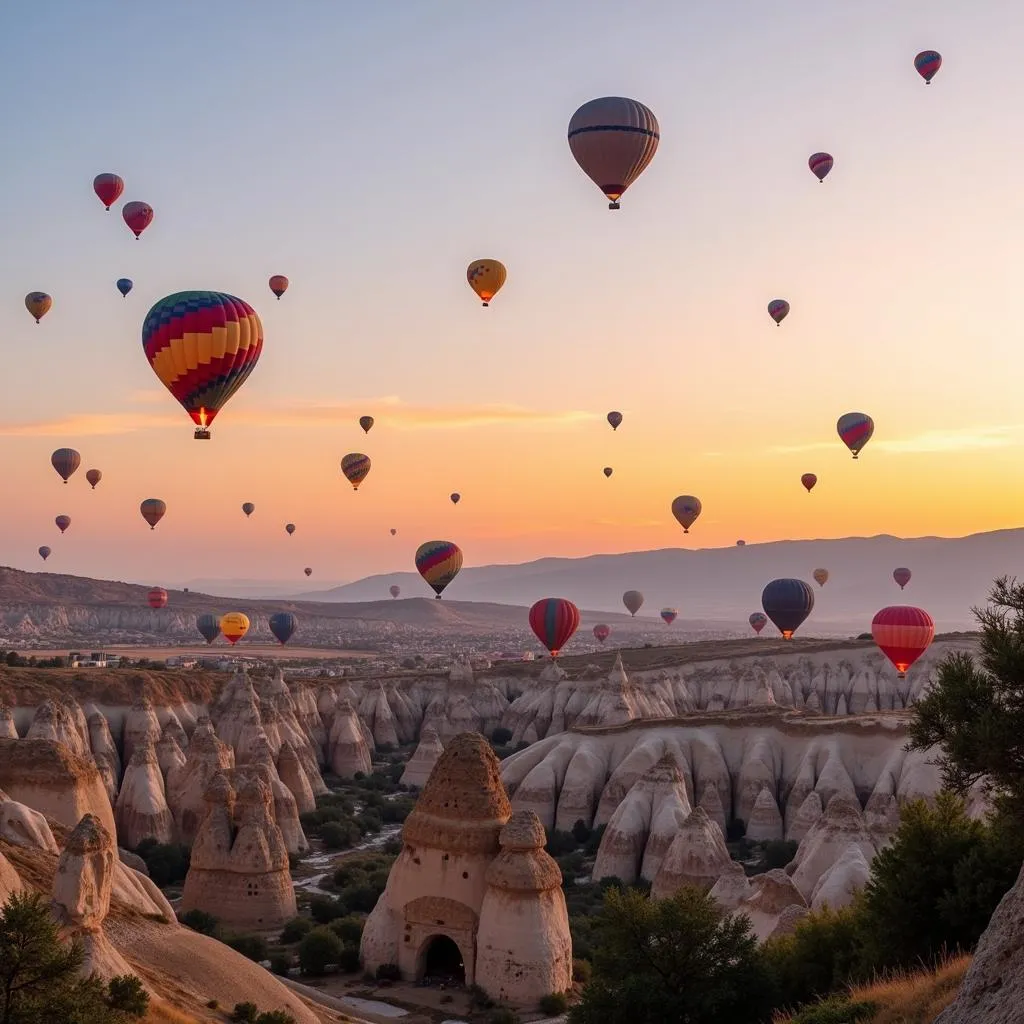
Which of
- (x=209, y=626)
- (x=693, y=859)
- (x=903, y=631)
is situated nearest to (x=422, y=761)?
(x=903, y=631)

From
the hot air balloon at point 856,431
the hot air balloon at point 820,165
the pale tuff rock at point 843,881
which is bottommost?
the pale tuff rock at point 843,881

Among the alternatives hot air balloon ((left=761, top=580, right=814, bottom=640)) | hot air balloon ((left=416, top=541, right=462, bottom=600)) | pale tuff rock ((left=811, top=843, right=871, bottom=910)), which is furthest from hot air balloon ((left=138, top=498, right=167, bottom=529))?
pale tuff rock ((left=811, top=843, right=871, bottom=910))

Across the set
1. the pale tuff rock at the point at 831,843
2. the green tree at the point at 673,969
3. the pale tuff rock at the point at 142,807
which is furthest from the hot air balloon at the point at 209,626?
the green tree at the point at 673,969

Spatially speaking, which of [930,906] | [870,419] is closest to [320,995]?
[930,906]

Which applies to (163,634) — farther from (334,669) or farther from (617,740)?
(617,740)

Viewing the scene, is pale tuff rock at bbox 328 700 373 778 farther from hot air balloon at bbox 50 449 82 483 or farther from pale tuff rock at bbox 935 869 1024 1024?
pale tuff rock at bbox 935 869 1024 1024

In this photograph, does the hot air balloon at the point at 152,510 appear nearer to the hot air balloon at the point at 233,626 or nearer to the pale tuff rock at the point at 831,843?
the hot air balloon at the point at 233,626
